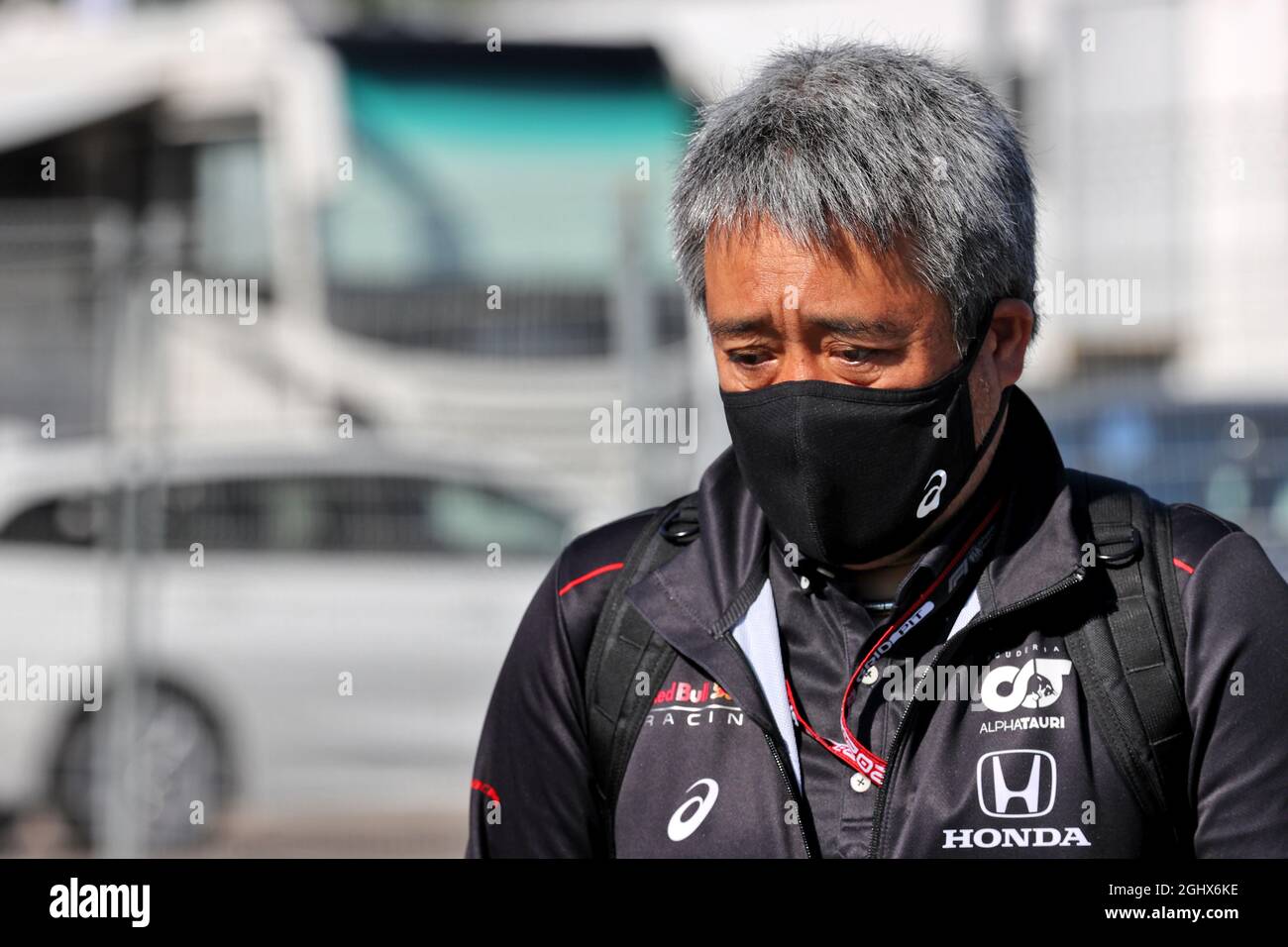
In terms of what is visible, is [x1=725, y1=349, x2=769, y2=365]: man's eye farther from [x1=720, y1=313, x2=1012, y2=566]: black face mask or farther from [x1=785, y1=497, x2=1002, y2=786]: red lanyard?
[x1=785, y1=497, x2=1002, y2=786]: red lanyard

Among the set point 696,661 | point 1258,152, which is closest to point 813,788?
point 696,661

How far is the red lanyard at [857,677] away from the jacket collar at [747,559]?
0.15ft

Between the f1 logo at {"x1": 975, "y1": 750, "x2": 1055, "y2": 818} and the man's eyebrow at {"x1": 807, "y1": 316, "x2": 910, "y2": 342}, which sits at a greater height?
the man's eyebrow at {"x1": 807, "y1": 316, "x2": 910, "y2": 342}

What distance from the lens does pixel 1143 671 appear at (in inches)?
71.7

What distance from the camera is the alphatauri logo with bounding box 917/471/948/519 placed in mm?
1982

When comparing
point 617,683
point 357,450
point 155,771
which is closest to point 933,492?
point 617,683

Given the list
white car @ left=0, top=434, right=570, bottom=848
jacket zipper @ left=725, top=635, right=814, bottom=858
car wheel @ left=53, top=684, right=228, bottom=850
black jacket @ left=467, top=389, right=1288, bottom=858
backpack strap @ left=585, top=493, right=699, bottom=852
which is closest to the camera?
black jacket @ left=467, top=389, right=1288, bottom=858

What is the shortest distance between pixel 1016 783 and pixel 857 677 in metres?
0.23

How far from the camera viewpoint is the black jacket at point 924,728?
1.79 meters

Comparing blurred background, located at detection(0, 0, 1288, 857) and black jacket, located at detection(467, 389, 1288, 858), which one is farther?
blurred background, located at detection(0, 0, 1288, 857)

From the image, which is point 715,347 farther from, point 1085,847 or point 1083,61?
point 1083,61

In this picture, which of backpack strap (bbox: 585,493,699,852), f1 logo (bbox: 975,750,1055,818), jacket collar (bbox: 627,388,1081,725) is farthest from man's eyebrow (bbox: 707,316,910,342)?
f1 logo (bbox: 975,750,1055,818)

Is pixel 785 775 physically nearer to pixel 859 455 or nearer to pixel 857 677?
pixel 857 677

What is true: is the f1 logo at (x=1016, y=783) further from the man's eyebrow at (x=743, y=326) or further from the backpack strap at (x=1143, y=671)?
the man's eyebrow at (x=743, y=326)
